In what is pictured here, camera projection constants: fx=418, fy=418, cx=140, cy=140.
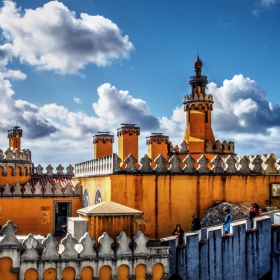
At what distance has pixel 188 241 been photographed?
42.9 ft

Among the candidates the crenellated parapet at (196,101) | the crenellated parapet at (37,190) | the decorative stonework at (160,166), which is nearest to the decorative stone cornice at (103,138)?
the crenellated parapet at (37,190)

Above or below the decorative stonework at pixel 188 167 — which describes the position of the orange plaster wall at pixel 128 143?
above

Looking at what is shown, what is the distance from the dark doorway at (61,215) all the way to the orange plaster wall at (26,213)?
465mm

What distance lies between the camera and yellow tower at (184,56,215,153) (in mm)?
36281

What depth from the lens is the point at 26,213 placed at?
23.1 metres

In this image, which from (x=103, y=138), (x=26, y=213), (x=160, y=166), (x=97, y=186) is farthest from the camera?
(x=103, y=138)

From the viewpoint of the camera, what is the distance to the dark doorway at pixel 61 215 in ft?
77.5

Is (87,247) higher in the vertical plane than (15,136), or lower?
lower

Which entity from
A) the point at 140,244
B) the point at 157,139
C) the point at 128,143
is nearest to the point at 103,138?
the point at 128,143

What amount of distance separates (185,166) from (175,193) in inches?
51.4

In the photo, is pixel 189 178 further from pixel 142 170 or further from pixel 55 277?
pixel 55 277

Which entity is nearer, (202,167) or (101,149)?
(202,167)

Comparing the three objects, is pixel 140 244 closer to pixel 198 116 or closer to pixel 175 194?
pixel 175 194

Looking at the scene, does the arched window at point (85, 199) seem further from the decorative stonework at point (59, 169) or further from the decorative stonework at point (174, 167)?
the decorative stonework at point (59, 169)
